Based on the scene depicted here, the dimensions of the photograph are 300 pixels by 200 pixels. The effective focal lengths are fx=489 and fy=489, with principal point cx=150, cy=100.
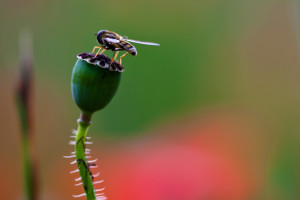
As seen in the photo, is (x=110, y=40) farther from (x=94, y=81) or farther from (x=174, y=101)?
(x=174, y=101)

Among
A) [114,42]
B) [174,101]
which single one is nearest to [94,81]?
[114,42]

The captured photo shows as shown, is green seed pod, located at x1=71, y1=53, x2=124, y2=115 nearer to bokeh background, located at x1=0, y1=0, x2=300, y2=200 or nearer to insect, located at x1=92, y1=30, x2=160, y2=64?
insect, located at x1=92, y1=30, x2=160, y2=64

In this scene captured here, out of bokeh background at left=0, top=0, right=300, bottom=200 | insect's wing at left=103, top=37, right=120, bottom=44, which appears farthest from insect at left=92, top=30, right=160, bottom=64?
bokeh background at left=0, top=0, right=300, bottom=200

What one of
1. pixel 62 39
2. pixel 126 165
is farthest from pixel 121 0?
pixel 126 165

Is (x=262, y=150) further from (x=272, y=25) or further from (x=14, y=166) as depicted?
(x=272, y=25)

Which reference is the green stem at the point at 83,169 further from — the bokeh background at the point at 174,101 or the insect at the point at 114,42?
the bokeh background at the point at 174,101

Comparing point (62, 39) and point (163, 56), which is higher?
point (62, 39)
